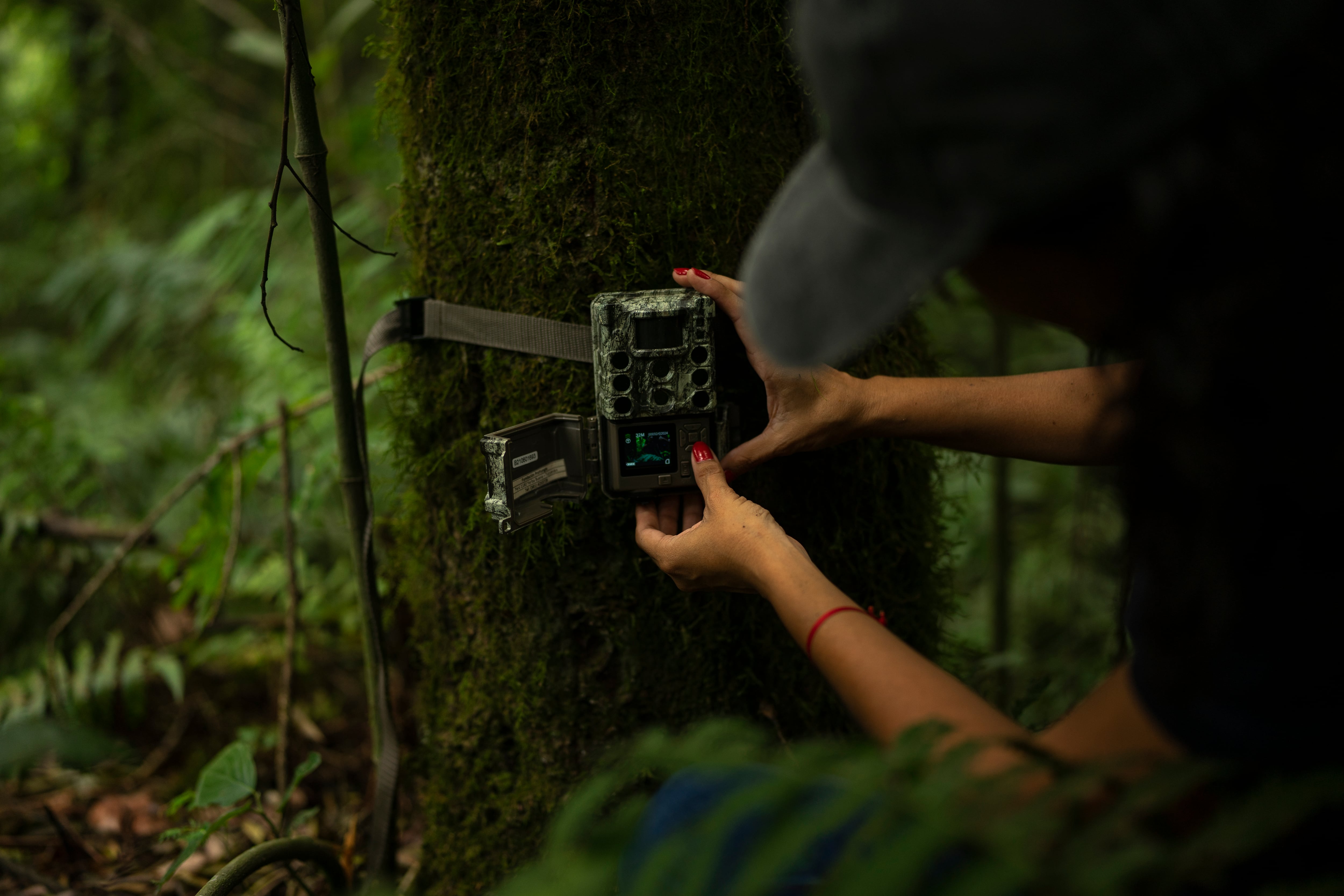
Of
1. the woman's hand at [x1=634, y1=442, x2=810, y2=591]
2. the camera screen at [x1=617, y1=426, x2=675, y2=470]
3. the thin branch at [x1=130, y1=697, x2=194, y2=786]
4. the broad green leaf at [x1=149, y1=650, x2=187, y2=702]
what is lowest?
the thin branch at [x1=130, y1=697, x2=194, y2=786]

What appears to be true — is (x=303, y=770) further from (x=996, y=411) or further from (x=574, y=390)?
(x=996, y=411)

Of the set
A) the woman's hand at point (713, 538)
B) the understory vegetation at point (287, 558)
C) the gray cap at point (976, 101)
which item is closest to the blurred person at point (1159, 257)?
the gray cap at point (976, 101)

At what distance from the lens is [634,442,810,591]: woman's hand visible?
4.15 feet

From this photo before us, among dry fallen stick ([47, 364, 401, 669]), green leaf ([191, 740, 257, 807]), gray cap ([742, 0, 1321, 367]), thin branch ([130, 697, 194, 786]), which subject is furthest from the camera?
thin branch ([130, 697, 194, 786])

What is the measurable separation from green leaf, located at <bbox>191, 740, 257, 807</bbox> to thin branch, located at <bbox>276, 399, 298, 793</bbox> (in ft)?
0.65

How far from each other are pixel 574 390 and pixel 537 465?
6.9 inches

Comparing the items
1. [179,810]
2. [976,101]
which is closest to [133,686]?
[179,810]

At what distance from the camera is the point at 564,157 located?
151cm

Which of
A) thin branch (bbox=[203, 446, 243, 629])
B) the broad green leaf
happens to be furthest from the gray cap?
the broad green leaf

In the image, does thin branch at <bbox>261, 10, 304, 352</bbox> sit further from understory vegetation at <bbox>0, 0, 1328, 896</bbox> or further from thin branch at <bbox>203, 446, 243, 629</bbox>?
thin branch at <bbox>203, 446, 243, 629</bbox>

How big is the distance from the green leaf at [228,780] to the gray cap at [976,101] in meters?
1.47

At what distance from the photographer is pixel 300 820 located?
169 cm

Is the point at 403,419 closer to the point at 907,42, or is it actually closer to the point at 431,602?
the point at 431,602

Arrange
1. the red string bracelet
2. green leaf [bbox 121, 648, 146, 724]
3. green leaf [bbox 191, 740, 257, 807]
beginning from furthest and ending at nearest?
green leaf [bbox 121, 648, 146, 724], green leaf [bbox 191, 740, 257, 807], the red string bracelet
